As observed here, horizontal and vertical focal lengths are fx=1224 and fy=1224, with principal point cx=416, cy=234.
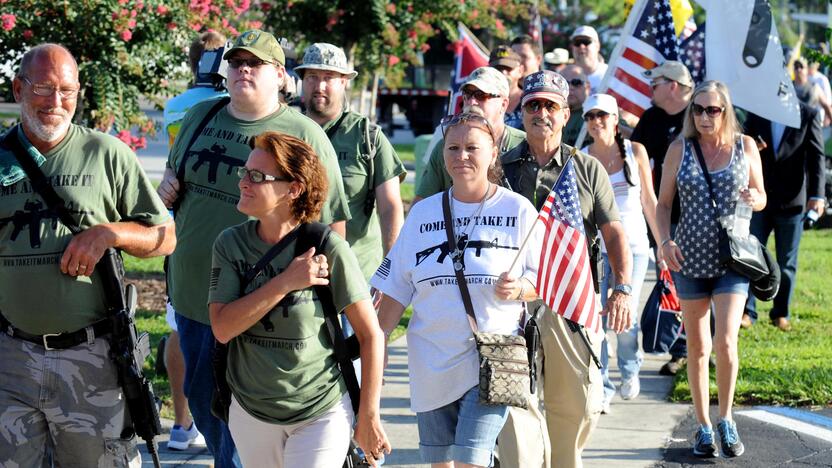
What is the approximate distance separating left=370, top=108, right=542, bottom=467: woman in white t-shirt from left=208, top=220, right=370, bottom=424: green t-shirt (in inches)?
27.9

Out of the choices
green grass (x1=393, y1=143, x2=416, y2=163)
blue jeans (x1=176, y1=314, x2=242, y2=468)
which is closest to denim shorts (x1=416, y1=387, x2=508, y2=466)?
blue jeans (x1=176, y1=314, x2=242, y2=468)

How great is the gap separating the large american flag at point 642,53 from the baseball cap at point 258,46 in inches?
180

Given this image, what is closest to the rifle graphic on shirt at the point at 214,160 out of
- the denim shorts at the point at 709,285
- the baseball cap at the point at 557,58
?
the denim shorts at the point at 709,285

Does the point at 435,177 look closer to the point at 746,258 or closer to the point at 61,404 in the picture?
the point at 746,258

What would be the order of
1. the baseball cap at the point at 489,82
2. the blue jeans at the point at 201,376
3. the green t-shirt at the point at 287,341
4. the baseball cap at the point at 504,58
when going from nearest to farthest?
the green t-shirt at the point at 287,341
the blue jeans at the point at 201,376
the baseball cap at the point at 489,82
the baseball cap at the point at 504,58

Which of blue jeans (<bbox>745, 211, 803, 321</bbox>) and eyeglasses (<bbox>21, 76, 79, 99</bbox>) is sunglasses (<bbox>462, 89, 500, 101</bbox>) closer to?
eyeglasses (<bbox>21, 76, 79, 99</bbox>)

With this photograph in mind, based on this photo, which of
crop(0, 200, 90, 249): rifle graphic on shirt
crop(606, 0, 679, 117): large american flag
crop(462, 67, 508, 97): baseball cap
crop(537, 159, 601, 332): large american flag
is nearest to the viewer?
crop(0, 200, 90, 249): rifle graphic on shirt

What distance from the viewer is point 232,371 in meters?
4.24

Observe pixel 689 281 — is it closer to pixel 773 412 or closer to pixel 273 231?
pixel 773 412

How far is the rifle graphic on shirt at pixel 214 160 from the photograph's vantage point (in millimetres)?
5152

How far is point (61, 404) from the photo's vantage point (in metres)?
4.49

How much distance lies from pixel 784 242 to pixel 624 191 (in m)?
3.58

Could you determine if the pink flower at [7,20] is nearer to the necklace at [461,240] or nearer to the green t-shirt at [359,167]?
the green t-shirt at [359,167]

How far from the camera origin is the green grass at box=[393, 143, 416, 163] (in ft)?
91.7
